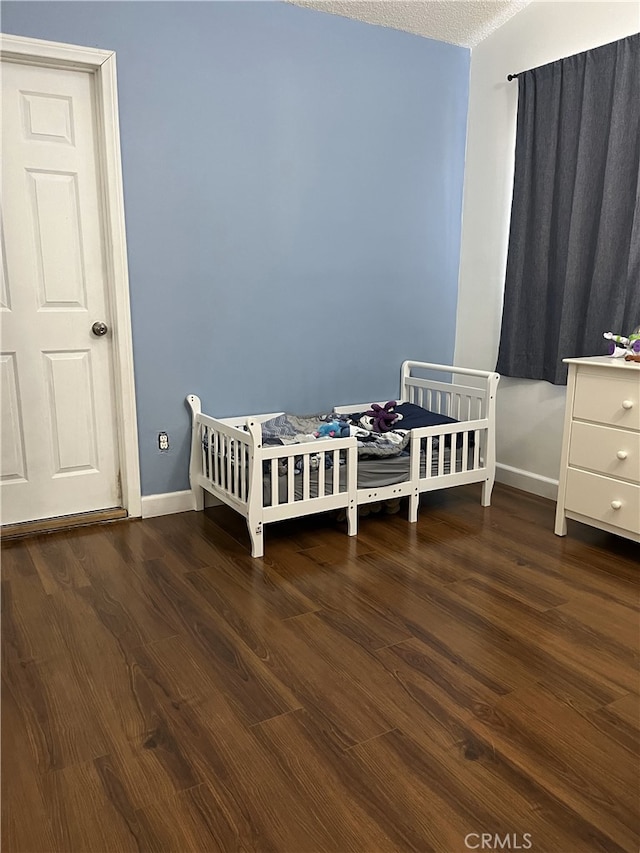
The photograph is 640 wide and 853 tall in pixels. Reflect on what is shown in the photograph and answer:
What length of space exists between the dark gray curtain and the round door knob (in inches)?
81.9

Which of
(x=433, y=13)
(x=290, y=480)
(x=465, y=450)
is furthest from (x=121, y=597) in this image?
(x=433, y=13)

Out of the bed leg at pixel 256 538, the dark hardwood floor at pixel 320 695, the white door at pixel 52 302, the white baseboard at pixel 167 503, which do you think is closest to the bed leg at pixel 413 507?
the dark hardwood floor at pixel 320 695

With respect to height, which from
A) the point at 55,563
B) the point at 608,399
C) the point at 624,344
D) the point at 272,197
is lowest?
the point at 55,563

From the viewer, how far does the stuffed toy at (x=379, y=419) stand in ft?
10.7

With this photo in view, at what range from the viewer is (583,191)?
10.2 feet

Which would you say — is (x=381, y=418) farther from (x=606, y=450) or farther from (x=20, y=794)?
(x=20, y=794)

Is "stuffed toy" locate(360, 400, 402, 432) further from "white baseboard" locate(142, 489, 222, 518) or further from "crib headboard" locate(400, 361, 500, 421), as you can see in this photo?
"white baseboard" locate(142, 489, 222, 518)

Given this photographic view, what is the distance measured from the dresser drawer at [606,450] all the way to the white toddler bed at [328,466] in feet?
1.84

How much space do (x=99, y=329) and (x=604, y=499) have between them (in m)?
2.30

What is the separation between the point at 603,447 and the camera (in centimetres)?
268

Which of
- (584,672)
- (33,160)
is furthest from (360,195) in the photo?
(584,672)

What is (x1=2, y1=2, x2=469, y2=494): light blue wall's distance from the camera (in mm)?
2918

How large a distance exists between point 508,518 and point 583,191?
62.6 inches

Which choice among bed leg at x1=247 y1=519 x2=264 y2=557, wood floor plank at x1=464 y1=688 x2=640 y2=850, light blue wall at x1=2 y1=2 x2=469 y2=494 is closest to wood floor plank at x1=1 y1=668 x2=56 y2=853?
wood floor plank at x1=464 y1=688 x2=640 y2=850
